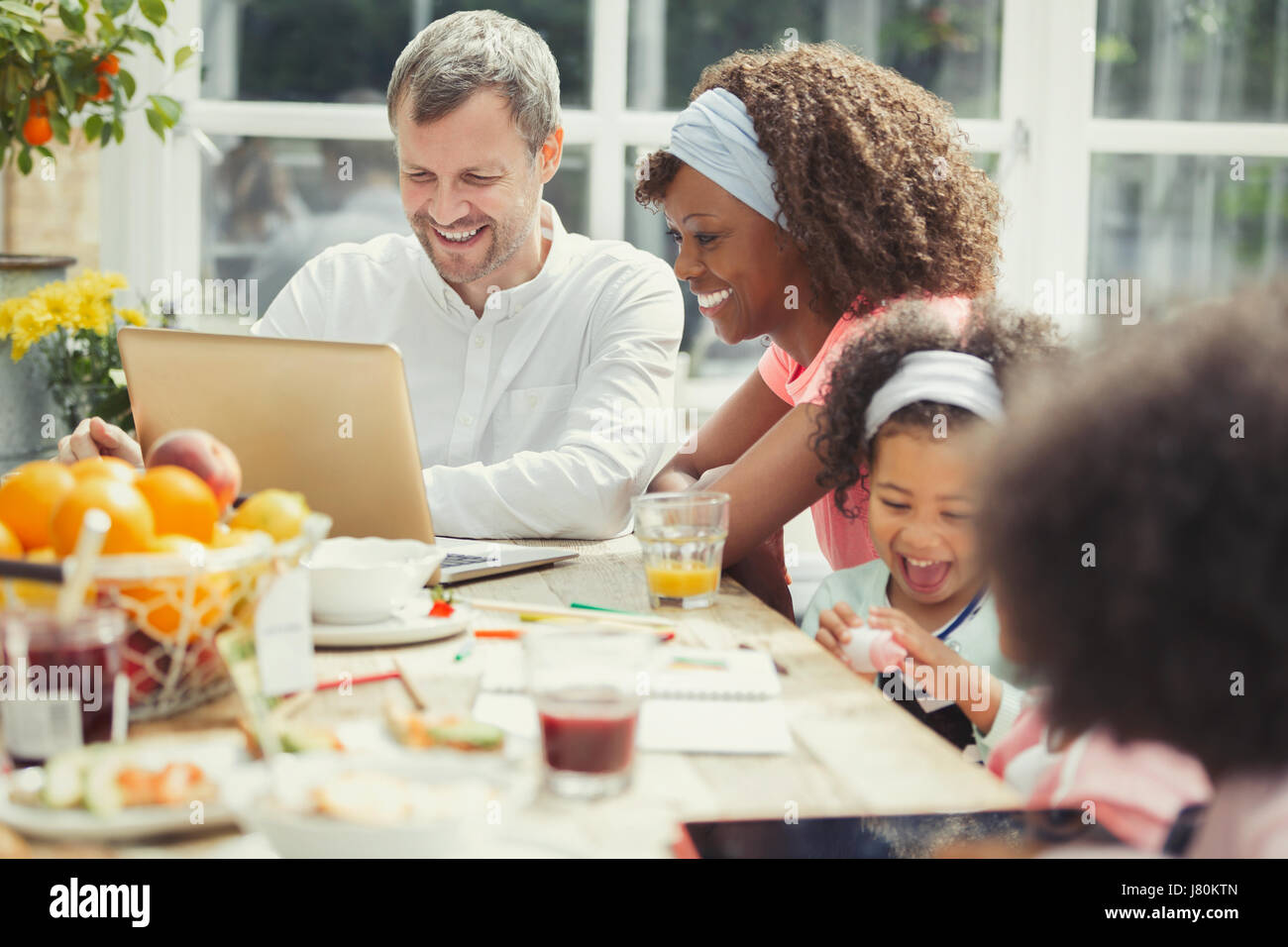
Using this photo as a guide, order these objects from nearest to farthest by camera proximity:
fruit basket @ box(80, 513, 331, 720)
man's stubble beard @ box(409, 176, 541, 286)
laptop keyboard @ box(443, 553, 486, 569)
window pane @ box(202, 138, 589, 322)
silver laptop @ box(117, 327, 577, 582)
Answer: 1. fruit basket @ box(80, 513, 331, 720)
2. silver laptop @ box(117, 327, 577, 582)
3. laptop keyboard @ box(443, 553, 486, 569)
4. man's stubble beard @ box(409, 176, 541, 286)
5. window pane @ box(202, 138, 589, 322)

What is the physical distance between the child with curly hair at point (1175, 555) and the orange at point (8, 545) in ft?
2.18

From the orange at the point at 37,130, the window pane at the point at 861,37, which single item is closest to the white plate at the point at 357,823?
the orange at the point at 37,130

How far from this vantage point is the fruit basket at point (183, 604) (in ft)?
2.74

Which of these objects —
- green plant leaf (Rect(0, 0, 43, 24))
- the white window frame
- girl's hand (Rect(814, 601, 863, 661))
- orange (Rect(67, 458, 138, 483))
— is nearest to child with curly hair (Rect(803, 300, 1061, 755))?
girl's hand (Rect(814, 601, 863, 661))

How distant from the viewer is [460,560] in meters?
1.41

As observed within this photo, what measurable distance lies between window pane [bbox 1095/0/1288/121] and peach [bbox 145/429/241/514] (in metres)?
2.91

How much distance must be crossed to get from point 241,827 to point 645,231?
2.70 meters

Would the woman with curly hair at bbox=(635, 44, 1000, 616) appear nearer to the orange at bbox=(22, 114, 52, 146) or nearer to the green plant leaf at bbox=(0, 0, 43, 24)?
the green plant leaf at bbox=(0, 0, 43, 24)

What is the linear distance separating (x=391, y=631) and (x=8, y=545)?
32cm

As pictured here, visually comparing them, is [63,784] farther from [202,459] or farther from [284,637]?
[202,459]

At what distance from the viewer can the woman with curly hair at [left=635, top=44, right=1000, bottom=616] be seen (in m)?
1.70

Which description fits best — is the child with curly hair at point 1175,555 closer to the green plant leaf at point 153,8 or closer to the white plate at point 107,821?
the white plate at point 107,821

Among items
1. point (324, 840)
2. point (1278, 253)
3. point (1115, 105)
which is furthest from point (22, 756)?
point (1278, 253)
